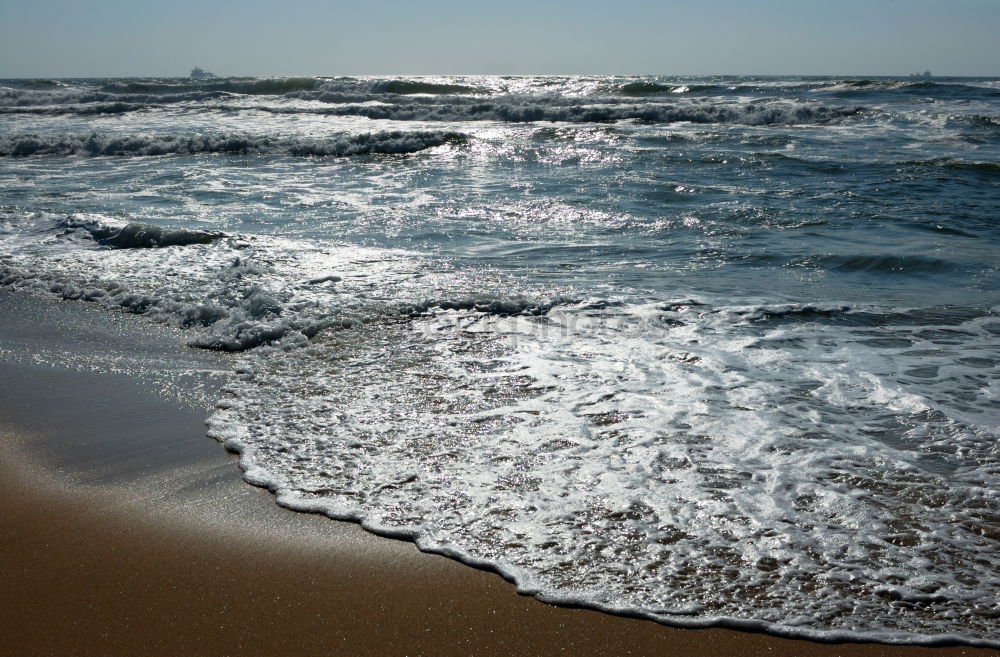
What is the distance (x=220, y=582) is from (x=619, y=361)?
2550mm

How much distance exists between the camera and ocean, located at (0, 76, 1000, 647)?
104 inches

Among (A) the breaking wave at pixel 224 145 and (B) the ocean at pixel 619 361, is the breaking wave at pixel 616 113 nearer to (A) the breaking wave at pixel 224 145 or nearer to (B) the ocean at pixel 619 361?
(A) the breaking wave at pixel 224 145

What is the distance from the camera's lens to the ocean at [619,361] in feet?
8.64

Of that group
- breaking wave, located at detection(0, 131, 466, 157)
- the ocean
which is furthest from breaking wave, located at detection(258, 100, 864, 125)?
the ocean

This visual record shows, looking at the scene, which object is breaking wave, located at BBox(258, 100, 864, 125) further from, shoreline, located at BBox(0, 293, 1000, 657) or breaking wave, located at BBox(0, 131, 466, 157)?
shoreline, located at BBox(0, 293, 1000, 657)

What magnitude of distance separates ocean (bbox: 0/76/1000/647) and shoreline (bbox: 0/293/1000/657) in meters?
0.09

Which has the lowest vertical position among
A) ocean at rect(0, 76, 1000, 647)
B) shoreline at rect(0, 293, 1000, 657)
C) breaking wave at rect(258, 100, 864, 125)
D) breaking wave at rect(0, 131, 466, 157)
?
shoreline at rect(0, 293, 1000, 657)

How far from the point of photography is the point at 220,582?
2561mm

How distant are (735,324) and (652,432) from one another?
6.15 feet

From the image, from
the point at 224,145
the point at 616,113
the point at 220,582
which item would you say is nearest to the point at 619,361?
the point at 220,582

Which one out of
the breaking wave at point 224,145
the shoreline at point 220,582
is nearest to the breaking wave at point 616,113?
the breaking wave at point 224,145

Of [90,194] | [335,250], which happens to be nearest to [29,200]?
[90,194]

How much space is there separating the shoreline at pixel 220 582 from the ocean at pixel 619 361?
0.09 metres

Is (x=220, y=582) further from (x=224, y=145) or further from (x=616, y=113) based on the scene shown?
(x=616, y=113)
